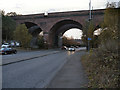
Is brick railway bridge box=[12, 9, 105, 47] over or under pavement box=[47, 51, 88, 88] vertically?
over

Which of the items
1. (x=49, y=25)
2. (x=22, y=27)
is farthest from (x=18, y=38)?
(x=49, y=25)

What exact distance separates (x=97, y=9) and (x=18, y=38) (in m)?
27.6

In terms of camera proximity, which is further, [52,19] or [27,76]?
[52,19]

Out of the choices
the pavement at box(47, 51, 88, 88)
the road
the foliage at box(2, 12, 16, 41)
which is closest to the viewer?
the pavement at box(47, 51, 88, 88)

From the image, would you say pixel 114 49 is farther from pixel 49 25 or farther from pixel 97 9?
pixel 49 25

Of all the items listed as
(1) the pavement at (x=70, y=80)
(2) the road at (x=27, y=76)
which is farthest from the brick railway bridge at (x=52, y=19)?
(1) the pavement at (x=70, y=80)

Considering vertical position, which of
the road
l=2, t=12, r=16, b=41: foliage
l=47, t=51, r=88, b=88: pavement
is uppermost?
l=2, t=12, r=16, b=41: foliage

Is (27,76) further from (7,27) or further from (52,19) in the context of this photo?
(52,19)

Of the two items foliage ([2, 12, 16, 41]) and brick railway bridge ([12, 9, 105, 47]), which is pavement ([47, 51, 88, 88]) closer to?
brick railway bridge ([12, 9, 105, 47])

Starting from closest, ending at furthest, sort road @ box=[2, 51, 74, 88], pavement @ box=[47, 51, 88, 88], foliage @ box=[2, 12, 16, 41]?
pavement @ box=[47, 51, 88, 88] < road @ box=[2, 51, 74, 88] < foliage @ box=[2, 12, 16, 41]

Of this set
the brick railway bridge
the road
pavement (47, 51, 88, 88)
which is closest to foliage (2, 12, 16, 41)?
the brick railway bridge

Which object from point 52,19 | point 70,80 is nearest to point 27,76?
point 70,80

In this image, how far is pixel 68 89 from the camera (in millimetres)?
5191

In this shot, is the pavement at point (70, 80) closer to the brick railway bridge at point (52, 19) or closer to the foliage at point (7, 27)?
the brick railway bridge at point (52, 19)
